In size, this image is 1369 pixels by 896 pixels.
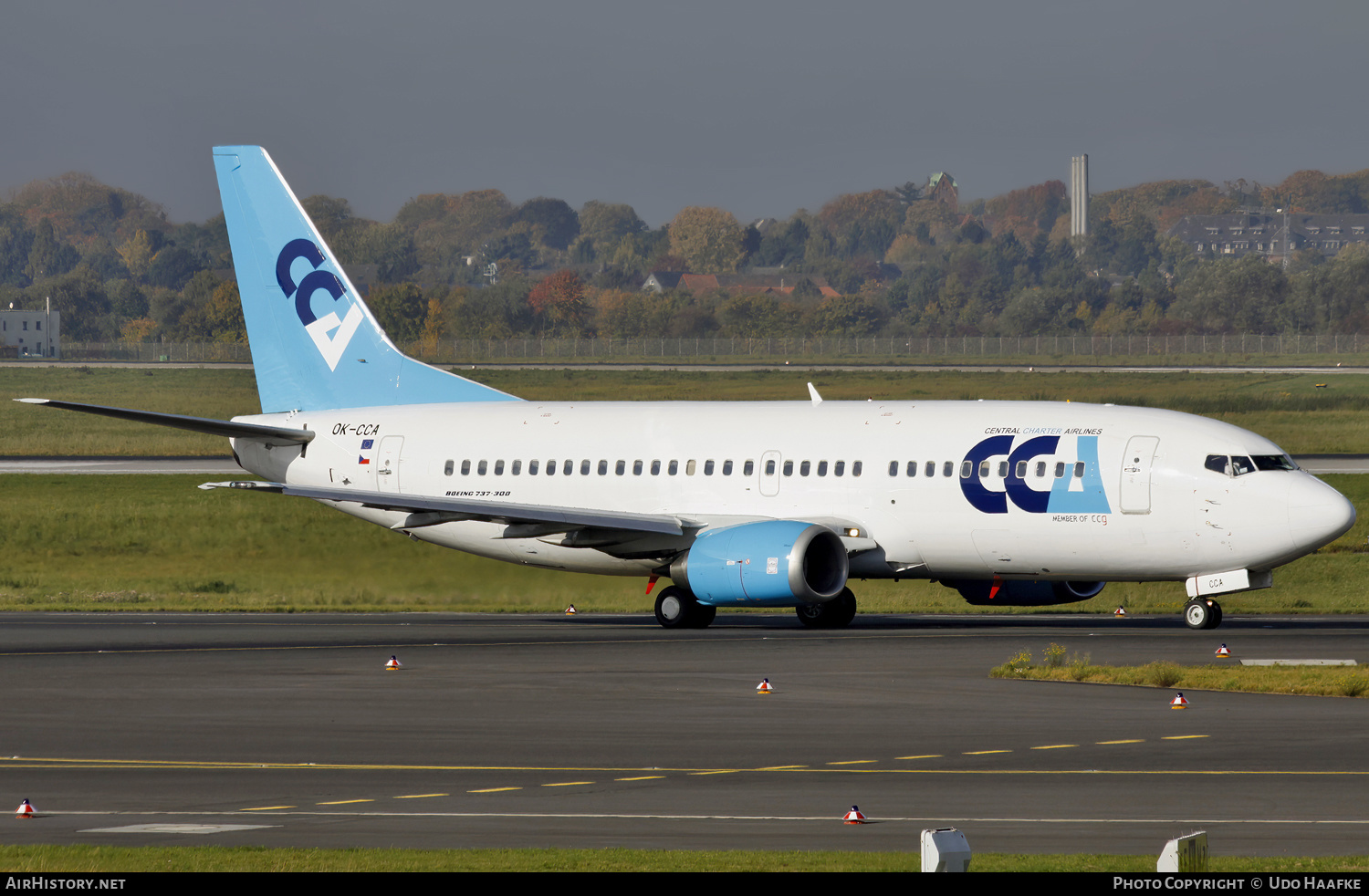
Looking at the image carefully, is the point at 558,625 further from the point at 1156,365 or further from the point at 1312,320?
the point at 1312,320

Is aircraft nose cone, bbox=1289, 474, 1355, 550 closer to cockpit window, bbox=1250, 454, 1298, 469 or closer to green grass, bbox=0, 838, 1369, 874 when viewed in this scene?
cockpit window, bbox=1250, 454, 1298, 469

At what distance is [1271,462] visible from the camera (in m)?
37.3

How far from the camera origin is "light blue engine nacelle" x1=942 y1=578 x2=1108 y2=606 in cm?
4053

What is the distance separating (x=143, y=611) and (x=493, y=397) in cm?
989

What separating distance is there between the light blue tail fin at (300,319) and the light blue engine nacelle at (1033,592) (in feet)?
43.9

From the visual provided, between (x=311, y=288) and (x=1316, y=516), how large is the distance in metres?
25.1

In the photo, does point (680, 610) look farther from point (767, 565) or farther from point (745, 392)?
point (745, 392)

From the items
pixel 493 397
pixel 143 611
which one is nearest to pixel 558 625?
pixel 493 397

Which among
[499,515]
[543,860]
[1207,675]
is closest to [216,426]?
[499,515]

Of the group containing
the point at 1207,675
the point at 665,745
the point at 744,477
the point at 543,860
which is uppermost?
the point at 744,477

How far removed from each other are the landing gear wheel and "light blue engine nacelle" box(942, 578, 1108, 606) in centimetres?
205

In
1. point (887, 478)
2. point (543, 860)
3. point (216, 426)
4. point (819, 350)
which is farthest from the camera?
point (819, 350)

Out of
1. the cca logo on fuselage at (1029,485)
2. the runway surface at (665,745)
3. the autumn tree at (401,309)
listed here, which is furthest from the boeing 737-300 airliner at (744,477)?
the autumn tree at (401,309)

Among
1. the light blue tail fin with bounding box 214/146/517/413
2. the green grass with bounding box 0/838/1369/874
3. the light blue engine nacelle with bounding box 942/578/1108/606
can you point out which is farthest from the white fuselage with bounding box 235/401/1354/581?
the green grass with bounding box 0/838/1369/874
